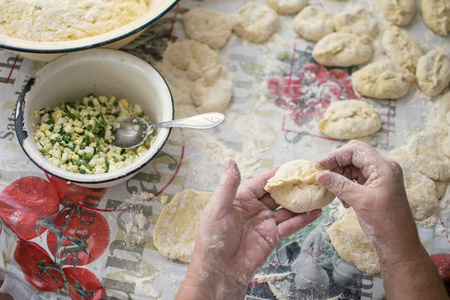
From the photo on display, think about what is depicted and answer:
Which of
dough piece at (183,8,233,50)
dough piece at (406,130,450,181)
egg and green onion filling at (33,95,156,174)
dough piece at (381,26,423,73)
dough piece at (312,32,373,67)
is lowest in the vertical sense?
egg and green onion filling at (33,95,156,174)

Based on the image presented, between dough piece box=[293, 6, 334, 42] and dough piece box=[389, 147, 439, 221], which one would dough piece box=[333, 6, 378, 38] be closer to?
dough piece box=[293, 6, 334, 42]

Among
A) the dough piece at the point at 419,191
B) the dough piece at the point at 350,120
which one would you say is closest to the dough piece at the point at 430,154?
the dough piece at the point at 419,191

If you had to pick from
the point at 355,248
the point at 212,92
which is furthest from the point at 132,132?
the point at 355,248

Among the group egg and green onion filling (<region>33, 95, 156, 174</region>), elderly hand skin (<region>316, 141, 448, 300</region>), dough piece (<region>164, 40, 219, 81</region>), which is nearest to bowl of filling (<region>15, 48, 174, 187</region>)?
egg and green onion filling (<region>33, 95, 156, 174</region>)

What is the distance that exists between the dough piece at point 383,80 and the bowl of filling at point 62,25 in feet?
3.59

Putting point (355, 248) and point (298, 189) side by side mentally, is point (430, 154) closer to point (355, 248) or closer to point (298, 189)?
point (355, 248)

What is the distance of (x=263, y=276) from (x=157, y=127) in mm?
821

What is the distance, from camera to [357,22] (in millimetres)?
2309

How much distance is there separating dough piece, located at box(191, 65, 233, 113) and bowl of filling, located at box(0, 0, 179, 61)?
1.42 ft

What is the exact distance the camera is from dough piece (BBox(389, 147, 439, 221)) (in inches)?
70.8

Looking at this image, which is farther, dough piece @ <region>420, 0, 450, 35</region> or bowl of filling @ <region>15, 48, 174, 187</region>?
dough piece @ <region>420, 0, 450, 35</region>

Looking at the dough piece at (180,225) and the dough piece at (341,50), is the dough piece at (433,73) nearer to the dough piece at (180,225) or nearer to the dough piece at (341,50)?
the dough piece at (341,50)

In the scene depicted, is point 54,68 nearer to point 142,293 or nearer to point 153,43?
point 153,43

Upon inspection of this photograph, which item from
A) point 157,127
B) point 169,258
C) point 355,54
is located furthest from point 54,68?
point 355,54
